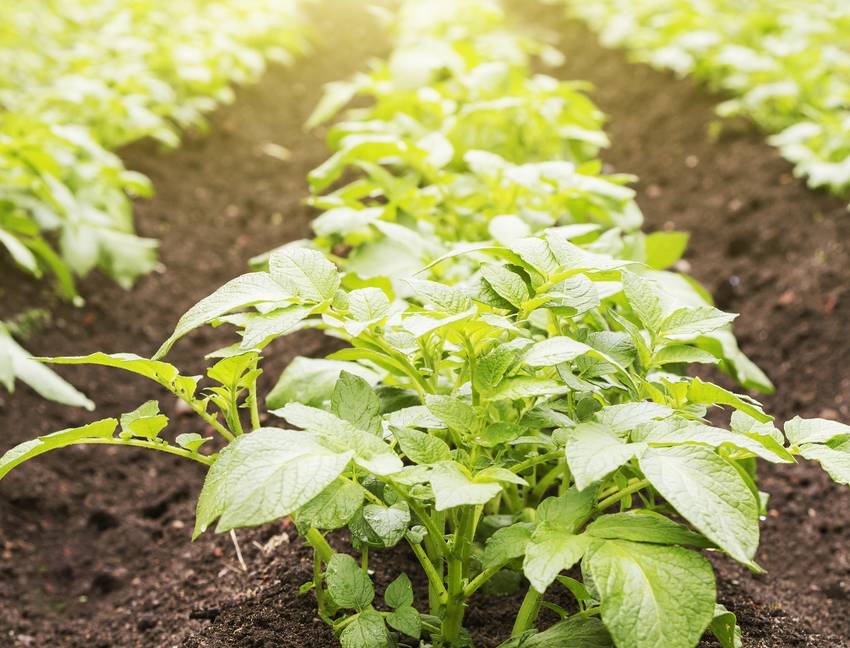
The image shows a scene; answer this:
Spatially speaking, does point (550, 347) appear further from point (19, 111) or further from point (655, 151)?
point (655, 151)

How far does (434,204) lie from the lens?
2.36 metres

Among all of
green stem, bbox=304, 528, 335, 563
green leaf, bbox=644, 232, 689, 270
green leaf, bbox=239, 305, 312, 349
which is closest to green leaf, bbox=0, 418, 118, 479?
green leaf, bbox=239, 305, 312, 349

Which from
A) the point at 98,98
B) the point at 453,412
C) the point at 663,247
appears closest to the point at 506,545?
the point at 453,412

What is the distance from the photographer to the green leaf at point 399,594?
131cm

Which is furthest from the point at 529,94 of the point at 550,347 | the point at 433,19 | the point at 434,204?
the point at 433,19

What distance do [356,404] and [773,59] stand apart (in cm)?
421

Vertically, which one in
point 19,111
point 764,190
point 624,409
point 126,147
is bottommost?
point 126,147

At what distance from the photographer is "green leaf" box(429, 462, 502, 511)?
106cm

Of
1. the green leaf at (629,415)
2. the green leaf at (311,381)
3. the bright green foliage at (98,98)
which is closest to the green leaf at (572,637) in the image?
the green leaf at (629,415)

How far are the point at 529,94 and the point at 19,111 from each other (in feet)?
6.94

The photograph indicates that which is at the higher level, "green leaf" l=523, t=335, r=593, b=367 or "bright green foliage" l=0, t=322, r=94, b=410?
"green leaf" l=523, t=335, r=593, b=367

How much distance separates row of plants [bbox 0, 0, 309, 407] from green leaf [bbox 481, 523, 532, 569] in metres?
1.32

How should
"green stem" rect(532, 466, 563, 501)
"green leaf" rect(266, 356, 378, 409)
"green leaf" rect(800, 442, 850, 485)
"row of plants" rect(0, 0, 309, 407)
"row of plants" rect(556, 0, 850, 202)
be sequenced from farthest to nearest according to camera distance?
"row of plants" rect(556, 0, 850, 202) → "row of plants" rect(0, 0, 309, 407) → "green leaf" rect(266, 356, 378, 409) → "green stem" rect(532, 466, 563, 501) → "green leaf" rect(800, 442, 850, 485)

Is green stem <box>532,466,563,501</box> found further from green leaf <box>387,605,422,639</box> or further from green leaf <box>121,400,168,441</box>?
green leaf <box>121,400,168,441</box>
